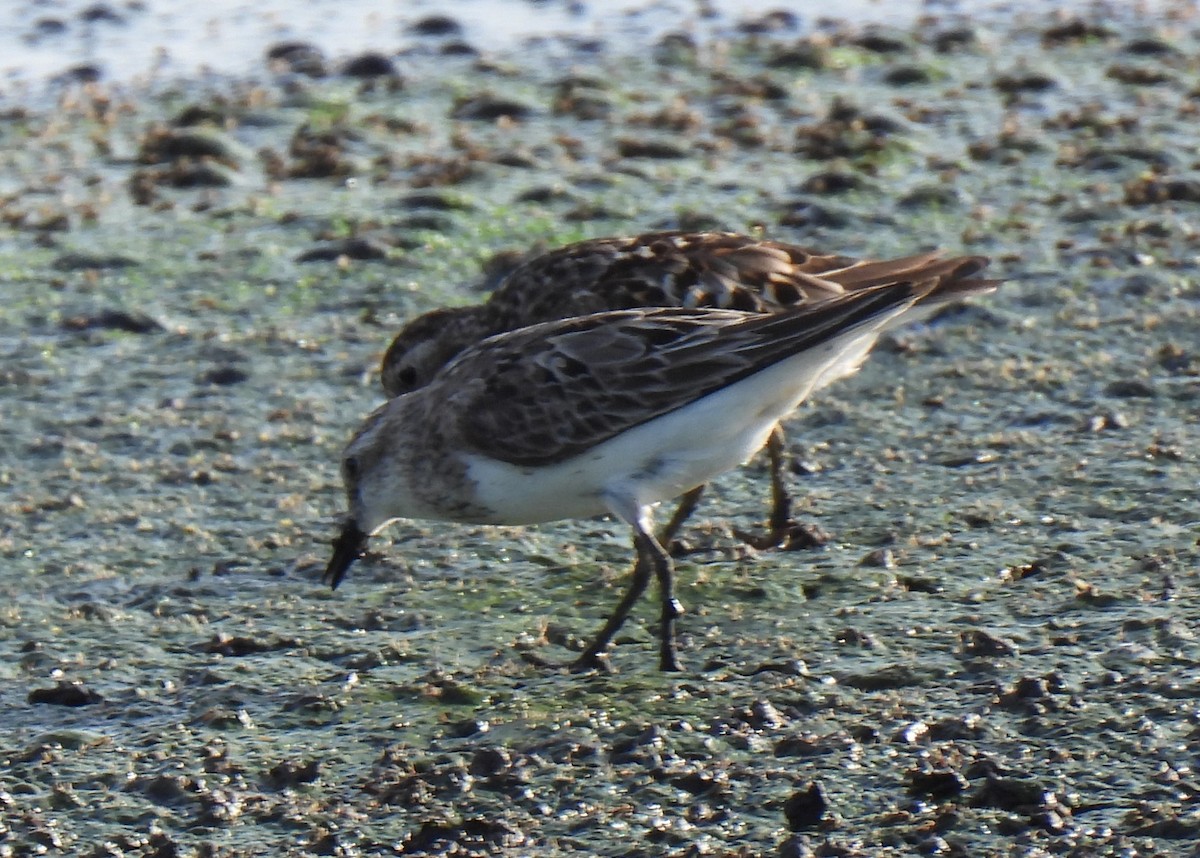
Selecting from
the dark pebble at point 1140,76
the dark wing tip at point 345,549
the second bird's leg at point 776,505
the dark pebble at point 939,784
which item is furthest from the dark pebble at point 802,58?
the dark pebble at point 939,784

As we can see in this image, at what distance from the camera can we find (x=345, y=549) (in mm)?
5375

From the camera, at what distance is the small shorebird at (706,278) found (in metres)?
→ 5.80

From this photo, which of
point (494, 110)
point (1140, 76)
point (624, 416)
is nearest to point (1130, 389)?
point (624, 416)

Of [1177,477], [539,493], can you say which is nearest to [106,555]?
[539,493]

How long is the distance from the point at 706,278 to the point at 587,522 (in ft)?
2.70

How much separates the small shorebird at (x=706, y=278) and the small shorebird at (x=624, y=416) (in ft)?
1.81

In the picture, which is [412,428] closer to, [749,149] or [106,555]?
[106,555]

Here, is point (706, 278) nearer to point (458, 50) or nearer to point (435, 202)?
point (435, 202)

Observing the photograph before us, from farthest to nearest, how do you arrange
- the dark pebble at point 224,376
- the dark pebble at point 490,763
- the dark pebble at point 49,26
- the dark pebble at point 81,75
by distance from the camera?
the dark pebble at point 49,26 < the dark pebble at point 81,75 < the dark pebble at point 224,376 < the dark pebble at point 490,763

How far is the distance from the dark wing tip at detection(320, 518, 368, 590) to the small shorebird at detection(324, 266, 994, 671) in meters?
0.15

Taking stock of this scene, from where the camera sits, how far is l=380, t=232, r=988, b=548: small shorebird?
5805mm

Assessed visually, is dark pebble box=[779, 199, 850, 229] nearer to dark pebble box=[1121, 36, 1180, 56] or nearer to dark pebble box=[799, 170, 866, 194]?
dark pebble box=[799, 170, 866, 194]

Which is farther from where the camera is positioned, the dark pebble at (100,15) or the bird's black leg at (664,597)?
the dark pebble at (100,15)

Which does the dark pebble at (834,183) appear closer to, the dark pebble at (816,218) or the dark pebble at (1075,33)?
the dark pebble at (816,218)
